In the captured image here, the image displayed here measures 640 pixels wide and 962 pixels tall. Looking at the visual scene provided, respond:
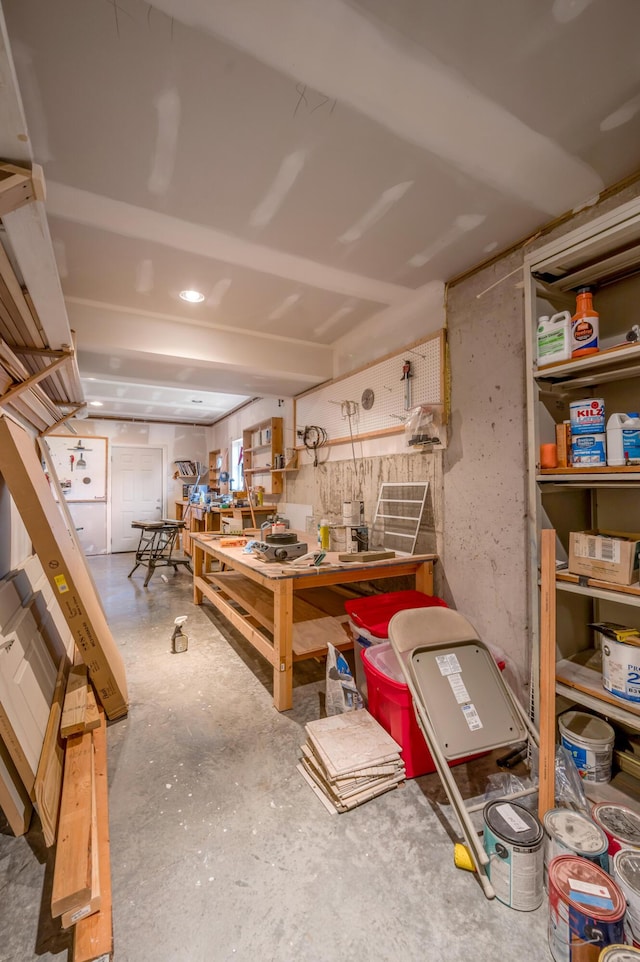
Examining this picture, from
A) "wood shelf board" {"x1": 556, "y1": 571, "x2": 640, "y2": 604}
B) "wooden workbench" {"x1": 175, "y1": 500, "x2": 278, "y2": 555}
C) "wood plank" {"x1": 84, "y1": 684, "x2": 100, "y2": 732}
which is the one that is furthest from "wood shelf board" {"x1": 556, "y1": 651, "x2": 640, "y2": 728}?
"wooden workbench" {"x1": 175, "y1": 500, "x2": 278, "y2": 555}

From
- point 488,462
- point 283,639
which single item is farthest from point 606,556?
point 283,639

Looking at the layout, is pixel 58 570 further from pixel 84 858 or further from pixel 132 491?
pixel 132 491

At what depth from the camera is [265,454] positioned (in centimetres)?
558

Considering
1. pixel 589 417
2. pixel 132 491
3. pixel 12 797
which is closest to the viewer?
pixel 12 797

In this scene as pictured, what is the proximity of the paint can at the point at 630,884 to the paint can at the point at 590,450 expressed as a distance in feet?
3.91

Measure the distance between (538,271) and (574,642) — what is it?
1.64 meters

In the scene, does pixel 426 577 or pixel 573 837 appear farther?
pixel 426 577

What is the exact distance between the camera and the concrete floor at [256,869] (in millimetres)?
1072

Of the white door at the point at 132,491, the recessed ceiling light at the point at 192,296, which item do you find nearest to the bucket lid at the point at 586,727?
the recessed ceiling light at the point at 192,296

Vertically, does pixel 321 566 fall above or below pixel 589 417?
below

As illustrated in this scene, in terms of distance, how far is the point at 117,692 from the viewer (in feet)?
7.14

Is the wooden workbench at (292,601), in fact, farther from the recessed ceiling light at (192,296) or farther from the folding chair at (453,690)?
the recessed ceiling light at (192,296)

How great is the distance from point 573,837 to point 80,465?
26.5 feet

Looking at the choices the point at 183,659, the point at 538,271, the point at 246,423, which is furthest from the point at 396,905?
the point at 246,423
